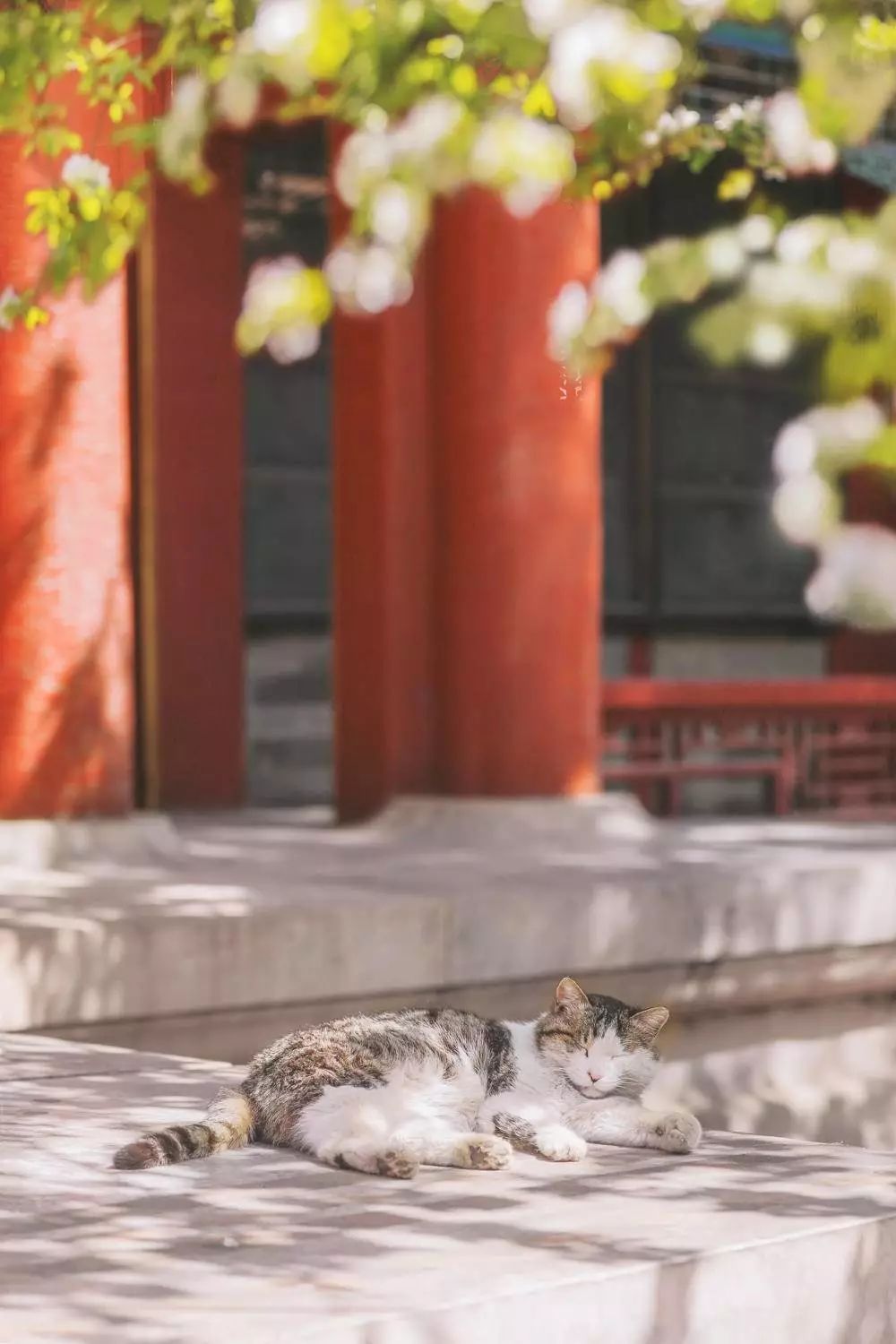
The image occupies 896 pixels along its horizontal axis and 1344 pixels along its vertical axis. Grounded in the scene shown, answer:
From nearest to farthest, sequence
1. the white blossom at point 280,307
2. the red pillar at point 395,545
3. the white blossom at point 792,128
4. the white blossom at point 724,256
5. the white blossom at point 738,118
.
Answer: the white blossom at point 724,256 → the white blossom at point 792,128 → the white blossom at point 280,307 → the white blossom at point 738,118 → the red pillar at point 395,545

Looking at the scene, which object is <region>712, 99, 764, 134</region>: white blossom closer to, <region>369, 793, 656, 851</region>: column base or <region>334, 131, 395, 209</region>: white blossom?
<region>369, 793, 656, 851</region>: column base

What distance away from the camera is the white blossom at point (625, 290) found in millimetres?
2424

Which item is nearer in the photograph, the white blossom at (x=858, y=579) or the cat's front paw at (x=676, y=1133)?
the white blossom at (x=858, y=579)

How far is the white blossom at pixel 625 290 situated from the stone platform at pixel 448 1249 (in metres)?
1.88

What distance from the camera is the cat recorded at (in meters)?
4.91

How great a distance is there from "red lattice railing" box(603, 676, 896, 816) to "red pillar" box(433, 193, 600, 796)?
4.69 feet

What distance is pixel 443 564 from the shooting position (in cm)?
1155

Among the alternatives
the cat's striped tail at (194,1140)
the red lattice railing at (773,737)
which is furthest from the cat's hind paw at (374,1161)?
the red lattice railing at (773,737)

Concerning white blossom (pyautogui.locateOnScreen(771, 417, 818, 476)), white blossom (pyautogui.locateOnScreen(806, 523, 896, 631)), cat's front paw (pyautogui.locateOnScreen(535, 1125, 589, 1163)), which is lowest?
cat's front paw (pyautogui.locateOnScreen(535, 1125, 589, 1163))

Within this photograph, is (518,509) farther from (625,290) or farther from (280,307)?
(625,290)

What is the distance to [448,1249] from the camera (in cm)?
418

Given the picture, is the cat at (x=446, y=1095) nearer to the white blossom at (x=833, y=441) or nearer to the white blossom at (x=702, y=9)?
the white blossom at (x=702, y=9)

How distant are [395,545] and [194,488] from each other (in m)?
2.70

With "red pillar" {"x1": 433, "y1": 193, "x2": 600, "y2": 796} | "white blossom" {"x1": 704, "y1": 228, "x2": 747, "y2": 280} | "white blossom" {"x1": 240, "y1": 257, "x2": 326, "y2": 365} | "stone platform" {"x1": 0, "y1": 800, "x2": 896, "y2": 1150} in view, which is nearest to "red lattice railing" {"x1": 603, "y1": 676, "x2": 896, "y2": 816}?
"red pillar" {"x1": 433, "y1": 193, "x2": 600, "y2": 796}
